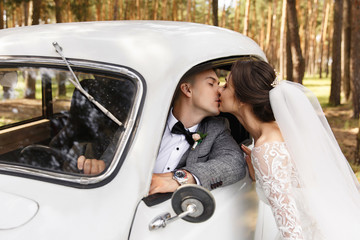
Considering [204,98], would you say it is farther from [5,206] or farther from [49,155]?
[5,206]

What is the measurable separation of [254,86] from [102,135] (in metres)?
0.98

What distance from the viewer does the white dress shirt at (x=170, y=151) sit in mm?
2428

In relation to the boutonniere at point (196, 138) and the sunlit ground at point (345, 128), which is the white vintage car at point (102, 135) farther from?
the sunlit ground at point (345, 128)

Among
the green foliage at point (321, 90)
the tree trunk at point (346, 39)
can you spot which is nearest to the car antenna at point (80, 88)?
the tree trunk at point (346, 39)

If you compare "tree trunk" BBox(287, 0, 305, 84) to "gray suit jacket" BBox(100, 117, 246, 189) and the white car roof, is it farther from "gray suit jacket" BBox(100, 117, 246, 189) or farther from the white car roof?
the white car roof

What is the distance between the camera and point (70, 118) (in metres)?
2.10

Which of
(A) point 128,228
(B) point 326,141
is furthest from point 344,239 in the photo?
(A) point 128,228

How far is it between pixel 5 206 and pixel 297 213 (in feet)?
4.70

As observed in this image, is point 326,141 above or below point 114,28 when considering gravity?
below

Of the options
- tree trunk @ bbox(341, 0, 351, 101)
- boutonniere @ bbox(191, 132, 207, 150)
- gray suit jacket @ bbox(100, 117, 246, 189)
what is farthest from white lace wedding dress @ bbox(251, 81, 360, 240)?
tree trunk @ bbox(341, 0, 351, 101)

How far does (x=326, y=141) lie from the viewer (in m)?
2.40

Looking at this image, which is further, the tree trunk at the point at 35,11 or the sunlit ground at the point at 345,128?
the tree trunk at the point at 35,11

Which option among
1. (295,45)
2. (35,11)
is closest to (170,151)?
(295,45)

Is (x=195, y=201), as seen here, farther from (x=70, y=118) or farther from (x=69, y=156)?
(x=70, y=118)
